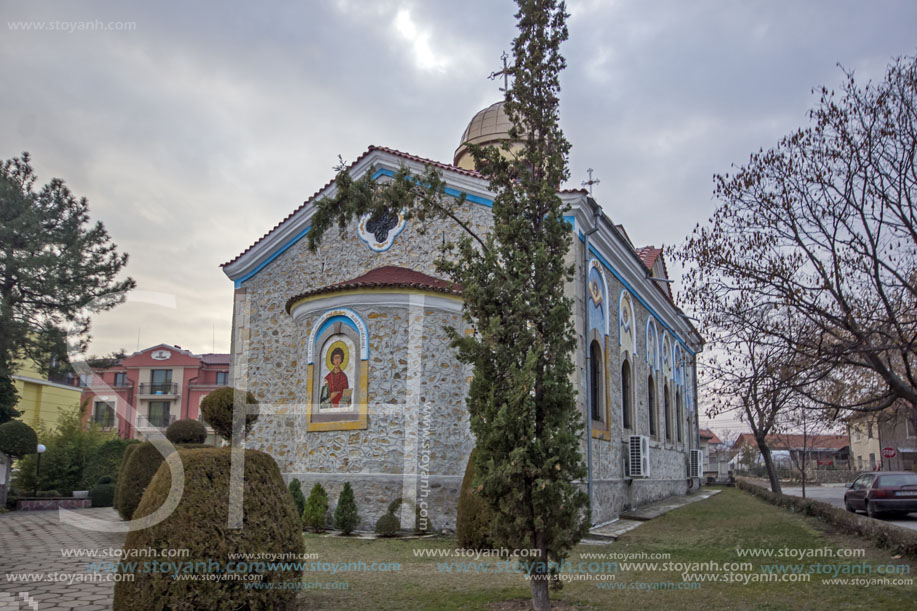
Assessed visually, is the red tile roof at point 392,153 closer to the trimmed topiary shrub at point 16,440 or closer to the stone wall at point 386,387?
the stone wall at point 386,387

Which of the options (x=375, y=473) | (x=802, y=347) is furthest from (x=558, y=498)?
(x=375, y=473)

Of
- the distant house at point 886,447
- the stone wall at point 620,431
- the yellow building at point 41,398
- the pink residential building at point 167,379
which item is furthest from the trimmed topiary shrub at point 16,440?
the distant house at point 886,447

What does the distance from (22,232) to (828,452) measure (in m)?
68.5

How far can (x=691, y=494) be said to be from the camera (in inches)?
1007

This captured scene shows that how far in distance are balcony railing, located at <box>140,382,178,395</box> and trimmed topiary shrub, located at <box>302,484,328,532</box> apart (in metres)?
38.9

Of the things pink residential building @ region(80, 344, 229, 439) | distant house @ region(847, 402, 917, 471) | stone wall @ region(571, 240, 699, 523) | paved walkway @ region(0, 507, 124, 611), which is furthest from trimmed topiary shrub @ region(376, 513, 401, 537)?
pink residential building @ region(80, 344, 229, 439)

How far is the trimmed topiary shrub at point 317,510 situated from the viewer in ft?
37.4

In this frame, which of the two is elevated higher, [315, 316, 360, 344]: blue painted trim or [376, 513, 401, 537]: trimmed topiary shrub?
[315, 316, 360, 344]: blue painted trim

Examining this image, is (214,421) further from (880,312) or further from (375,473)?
(880,312)

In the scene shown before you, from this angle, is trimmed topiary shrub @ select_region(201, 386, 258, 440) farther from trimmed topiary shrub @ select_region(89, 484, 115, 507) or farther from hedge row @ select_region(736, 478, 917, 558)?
trimmed topiary shrub @ select_region(89, 484, 115, 507)

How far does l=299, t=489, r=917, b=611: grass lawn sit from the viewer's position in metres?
6.38

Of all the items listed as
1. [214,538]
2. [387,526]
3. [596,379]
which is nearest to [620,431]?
[596,379]

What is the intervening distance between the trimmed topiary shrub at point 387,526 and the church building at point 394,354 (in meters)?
0.29

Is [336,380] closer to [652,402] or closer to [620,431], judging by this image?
[620,431]
